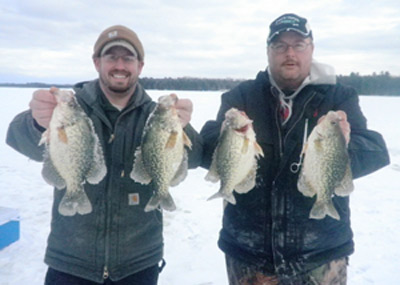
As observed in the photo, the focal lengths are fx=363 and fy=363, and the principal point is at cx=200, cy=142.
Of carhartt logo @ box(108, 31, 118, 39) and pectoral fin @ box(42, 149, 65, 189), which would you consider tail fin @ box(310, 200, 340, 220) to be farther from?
carhartt logo @ box(108, 31, 118, 39)

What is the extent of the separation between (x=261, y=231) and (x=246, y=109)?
45.0 inches

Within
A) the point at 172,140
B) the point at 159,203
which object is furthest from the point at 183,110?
the point at 159,203

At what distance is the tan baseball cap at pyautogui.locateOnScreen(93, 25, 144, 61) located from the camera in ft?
10.9

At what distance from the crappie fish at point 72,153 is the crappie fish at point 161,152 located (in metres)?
0.33

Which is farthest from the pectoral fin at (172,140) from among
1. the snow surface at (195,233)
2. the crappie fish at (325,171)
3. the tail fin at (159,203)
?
the snow surface at (195,233)

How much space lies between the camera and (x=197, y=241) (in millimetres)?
5512

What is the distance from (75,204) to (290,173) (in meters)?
1.84

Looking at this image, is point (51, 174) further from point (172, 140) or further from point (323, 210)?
point (323, 210)

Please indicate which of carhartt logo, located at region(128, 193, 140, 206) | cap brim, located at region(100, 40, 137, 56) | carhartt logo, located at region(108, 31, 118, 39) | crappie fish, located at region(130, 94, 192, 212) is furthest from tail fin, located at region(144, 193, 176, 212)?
carhartt logo, located at region(108, 31, 118, 39)

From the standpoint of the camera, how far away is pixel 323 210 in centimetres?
300

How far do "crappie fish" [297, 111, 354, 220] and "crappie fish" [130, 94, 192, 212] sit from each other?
103 cm

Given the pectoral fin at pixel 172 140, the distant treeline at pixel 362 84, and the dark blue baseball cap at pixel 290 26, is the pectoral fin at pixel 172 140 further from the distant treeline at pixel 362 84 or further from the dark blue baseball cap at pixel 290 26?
the distant treeline at pixel 362 84

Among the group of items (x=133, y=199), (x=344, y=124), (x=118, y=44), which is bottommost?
(x=133, y=199)

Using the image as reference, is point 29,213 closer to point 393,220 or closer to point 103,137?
point 103,137
